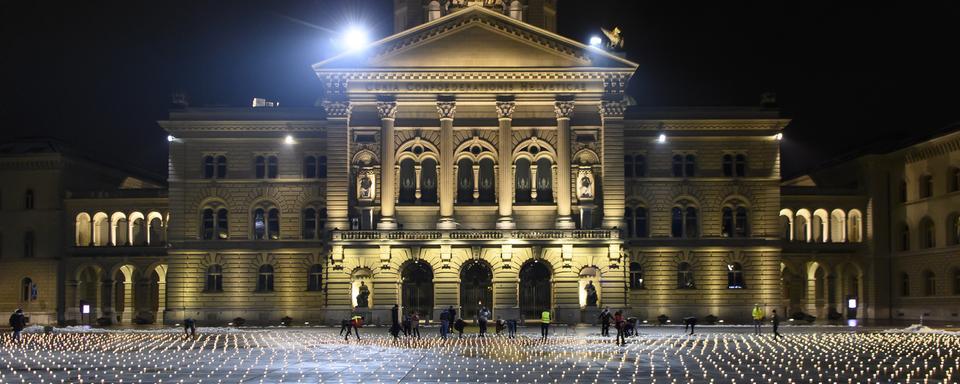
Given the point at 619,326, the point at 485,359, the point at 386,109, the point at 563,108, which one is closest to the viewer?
the point at 485,359

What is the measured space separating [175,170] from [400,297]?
20270mm

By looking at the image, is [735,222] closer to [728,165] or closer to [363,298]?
[728,165]

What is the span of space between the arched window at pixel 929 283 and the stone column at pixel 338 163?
43973mm

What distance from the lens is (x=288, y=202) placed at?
8981 centimetres

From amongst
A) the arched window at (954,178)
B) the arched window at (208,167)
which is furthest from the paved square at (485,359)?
the arched window at (954,178)

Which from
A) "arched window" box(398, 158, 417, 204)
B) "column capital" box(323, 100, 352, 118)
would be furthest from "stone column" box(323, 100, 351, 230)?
"arched window" box(398, 158, 417, 204)

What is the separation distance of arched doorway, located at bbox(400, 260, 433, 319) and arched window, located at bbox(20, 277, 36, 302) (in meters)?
33.7

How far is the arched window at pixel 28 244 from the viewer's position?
321 feet

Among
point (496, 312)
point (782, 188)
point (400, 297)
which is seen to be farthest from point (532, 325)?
point (782, 188)

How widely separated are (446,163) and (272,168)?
14.3 m

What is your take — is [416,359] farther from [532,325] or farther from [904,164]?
[904,164]

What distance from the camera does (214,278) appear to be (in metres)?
89.8

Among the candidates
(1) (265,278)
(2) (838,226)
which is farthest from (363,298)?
(2) (838,226)

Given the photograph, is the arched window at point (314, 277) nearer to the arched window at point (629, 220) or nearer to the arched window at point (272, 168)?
the arched window at point (272, 168)
